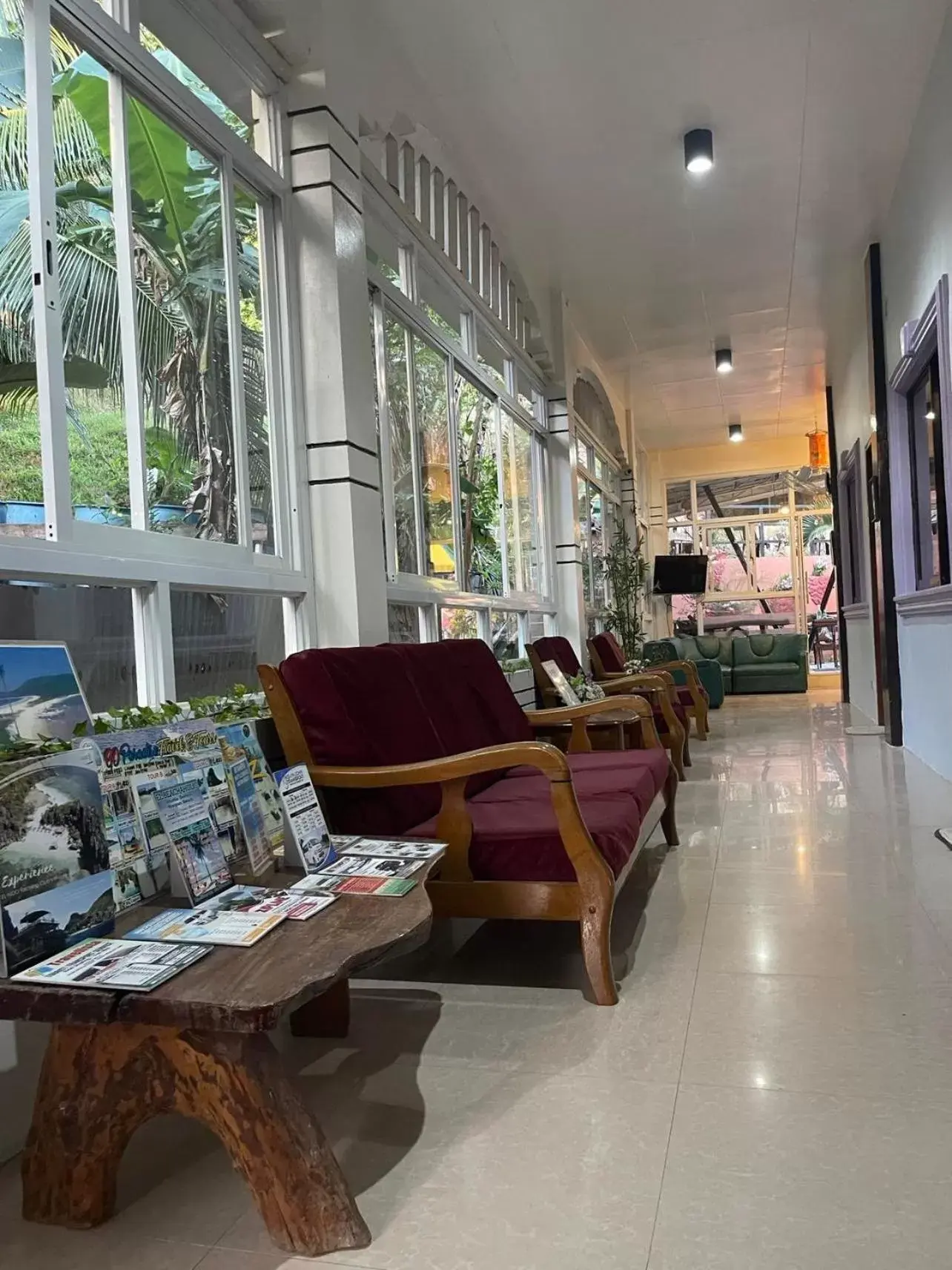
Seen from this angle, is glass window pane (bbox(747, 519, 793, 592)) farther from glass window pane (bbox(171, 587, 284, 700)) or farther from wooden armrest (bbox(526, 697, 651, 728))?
glass window pane (bbox(171, 587, 284, 700))

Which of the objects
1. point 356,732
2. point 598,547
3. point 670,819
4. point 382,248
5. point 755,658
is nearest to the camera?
point 356,732

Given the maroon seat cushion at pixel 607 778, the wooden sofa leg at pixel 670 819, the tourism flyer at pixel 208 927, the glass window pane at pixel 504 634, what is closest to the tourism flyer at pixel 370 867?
the tourism flyer at pixel 208 927

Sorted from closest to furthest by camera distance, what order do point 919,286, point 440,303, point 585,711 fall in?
1. point 585,711
2. point 440,303
3. point 919,286

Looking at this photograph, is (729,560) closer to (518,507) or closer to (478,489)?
(518,507)

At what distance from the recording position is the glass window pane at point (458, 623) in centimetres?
441

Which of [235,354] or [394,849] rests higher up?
[235,354]

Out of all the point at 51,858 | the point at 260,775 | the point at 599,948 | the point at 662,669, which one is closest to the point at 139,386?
the point at 260,775

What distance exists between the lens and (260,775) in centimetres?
201

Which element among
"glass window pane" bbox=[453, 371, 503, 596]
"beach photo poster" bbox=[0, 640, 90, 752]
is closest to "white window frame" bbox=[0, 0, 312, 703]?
"beach photo poster" bbox=[0, 640, 90, 752]

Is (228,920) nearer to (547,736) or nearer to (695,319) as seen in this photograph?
(547,736)

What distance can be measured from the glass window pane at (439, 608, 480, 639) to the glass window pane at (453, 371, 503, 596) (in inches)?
Answer: 6.1

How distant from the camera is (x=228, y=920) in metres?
1.49

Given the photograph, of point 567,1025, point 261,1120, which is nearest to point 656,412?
point 567,1025

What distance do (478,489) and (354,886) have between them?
371 centimetres
